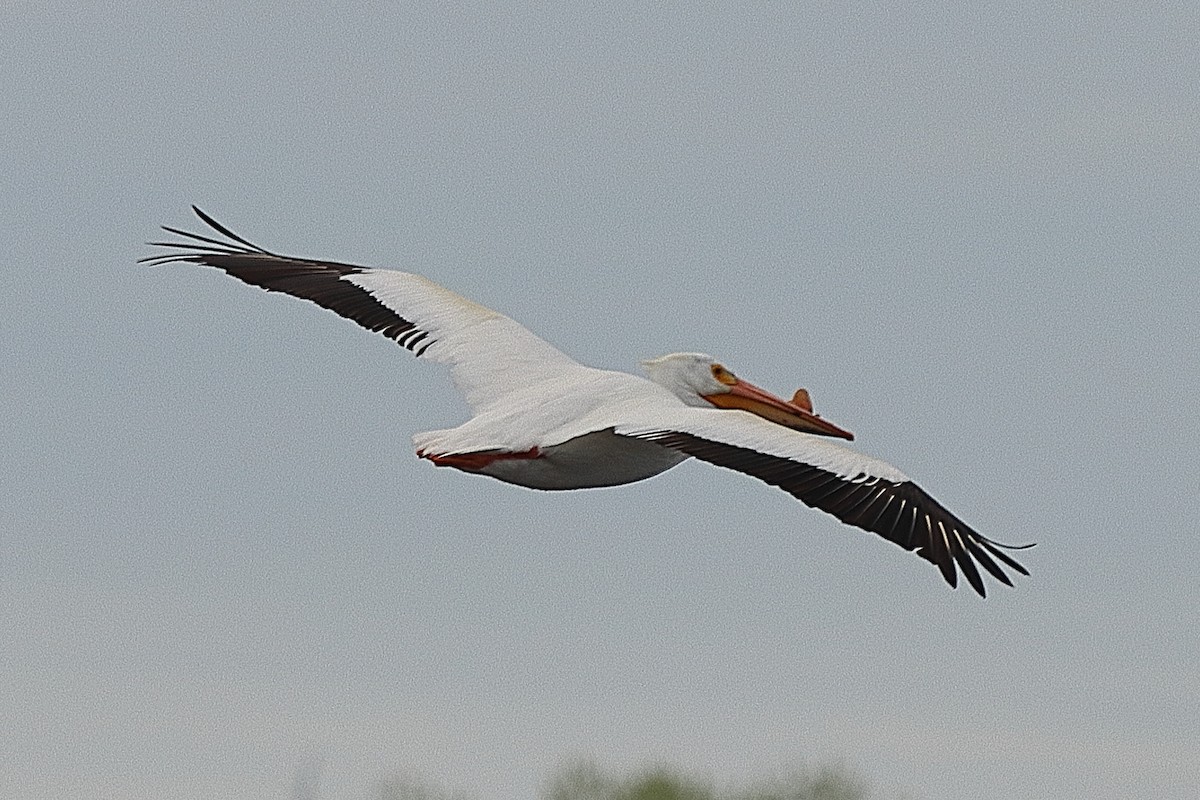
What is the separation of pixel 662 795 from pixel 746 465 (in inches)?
710

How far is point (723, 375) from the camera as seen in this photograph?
13922 mm

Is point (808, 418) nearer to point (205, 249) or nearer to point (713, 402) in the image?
point (713, 402)

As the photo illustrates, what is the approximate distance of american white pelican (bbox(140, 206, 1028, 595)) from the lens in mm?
11266

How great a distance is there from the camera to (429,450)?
1255 centimetres

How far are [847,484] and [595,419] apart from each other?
1.58 m

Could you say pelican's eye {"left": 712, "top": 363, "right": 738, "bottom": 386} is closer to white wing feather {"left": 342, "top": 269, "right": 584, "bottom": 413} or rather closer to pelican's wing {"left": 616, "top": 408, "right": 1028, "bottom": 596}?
white wing feather {"left": 342, "top": 269, "right": 584, "bottom": 413}

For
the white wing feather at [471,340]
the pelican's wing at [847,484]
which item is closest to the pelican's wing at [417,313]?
the white wing feather at [471,340]

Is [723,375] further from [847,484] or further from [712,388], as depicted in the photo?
[847,484]

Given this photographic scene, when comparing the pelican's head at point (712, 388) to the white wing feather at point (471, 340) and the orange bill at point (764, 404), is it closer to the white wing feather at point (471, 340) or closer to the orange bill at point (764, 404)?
the orange bill at point (764, 404)

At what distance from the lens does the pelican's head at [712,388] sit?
45.4ft

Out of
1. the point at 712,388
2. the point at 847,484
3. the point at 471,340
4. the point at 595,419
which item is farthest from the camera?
the point at 471,340

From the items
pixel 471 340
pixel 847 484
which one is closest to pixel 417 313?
pixel 471 340

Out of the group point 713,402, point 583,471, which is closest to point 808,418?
point 713,402

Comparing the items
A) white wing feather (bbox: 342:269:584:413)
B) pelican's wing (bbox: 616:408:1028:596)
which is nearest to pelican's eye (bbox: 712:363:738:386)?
white wing feather (bbox: 342:269:584:413)
